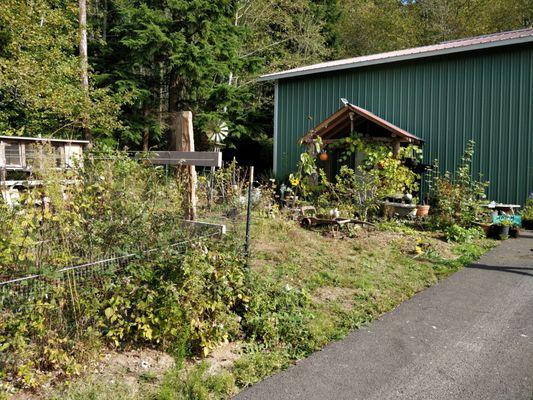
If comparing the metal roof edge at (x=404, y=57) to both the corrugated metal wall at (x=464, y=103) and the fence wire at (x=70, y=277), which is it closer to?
the corrugated metal wall at (x=464, y=103)

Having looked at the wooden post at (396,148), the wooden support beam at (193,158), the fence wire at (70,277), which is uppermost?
the wooden post at (396,148)

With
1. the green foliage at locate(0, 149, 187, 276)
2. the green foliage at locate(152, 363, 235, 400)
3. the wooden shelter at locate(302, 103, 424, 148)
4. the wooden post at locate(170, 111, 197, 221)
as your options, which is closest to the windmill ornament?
the wooden shelter at locate(302, 103, 424, 148)

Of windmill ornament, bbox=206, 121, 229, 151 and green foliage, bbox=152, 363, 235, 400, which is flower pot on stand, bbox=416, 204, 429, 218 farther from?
windmill ornament, bbox=206, 121, 229, 151

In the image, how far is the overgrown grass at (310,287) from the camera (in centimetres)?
334

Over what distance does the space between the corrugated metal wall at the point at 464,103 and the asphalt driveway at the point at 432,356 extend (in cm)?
595

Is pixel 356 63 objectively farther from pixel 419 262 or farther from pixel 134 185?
pixel 134 185

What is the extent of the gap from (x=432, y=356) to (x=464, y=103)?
882 centimetres

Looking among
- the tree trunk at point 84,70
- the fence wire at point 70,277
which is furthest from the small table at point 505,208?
the tree trunk at point 84,70

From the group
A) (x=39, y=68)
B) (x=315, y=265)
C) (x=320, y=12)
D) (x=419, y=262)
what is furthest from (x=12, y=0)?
(x=320, y=12)

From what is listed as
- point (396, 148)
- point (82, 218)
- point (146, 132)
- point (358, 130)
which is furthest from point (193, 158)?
point (146, 132)

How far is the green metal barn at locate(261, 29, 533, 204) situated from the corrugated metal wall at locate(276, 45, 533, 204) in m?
0.02

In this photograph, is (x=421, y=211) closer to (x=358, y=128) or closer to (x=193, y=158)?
(x=358, y=128)

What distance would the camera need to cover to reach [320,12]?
23.5 m

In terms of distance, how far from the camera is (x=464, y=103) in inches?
440
